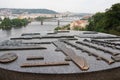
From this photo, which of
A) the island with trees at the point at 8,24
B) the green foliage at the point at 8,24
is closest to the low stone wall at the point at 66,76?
the island with trees at the point at 8,24

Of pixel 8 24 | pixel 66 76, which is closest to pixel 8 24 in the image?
pixel 8 24

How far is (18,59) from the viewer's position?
10789 mm

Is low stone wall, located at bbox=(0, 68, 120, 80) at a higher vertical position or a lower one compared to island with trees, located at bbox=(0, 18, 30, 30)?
higher

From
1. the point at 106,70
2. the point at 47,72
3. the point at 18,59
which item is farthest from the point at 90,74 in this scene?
the point at 18,59

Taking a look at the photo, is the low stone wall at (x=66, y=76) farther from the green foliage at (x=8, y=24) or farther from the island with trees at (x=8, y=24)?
the green foliage at (x=8, y=24)

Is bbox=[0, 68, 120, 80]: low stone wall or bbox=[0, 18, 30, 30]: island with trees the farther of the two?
bbox=[0, 18, 30, 30]: island with trees

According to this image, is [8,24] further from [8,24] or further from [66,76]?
[66,76]

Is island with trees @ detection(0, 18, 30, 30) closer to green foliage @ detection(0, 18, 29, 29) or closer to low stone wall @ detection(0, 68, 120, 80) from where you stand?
green foliage @ detection(0, 18, 29, 29)

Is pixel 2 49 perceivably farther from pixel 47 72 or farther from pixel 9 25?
pixel 9 25

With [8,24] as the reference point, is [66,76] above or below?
above

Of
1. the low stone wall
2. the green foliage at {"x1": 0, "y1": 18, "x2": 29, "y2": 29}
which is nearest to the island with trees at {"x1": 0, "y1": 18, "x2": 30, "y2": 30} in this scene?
the green foliage at {"x1": 0, "y1": 18, "x2": 29, "y2": 29}

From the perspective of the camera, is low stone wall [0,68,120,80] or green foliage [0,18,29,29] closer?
low stone wall [0,68,120,80]

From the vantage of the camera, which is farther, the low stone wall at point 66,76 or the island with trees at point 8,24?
the island with trees at point 8,24

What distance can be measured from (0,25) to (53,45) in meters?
63.4
